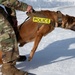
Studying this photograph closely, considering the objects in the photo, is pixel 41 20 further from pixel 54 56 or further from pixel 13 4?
pixel 54 56

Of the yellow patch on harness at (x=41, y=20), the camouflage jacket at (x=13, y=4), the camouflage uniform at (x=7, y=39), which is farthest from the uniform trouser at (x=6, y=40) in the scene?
the yellow patch on harness at (x=41, y=20)

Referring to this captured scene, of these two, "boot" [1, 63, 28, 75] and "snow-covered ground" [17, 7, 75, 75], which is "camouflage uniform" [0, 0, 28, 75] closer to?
"boot" [1, 63, 28, 75]

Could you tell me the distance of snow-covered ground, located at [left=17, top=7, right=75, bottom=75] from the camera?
5.06 m

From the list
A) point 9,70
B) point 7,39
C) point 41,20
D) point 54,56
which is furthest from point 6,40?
point 54,56

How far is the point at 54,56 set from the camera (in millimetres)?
5715

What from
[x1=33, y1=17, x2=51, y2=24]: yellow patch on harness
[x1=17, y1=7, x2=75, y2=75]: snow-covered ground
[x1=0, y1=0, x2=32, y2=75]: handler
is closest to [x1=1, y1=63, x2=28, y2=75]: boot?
[x1=0, y1=0, x2=32, y2=75]: handler

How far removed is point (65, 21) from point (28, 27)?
562 mm

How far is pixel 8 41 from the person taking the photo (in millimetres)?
4715

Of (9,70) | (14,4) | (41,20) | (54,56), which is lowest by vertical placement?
(54,56)

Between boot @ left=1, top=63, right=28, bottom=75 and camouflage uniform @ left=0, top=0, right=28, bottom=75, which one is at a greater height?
camouflage uniform @ left=0, top=0, right=28, bottom=75

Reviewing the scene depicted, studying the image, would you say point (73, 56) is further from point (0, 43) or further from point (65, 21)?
point (0, 43)

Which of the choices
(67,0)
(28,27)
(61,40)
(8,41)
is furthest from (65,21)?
(67,0)

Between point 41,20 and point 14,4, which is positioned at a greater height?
point 14,4

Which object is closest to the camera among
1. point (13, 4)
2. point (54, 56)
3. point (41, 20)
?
point (13, 4)
